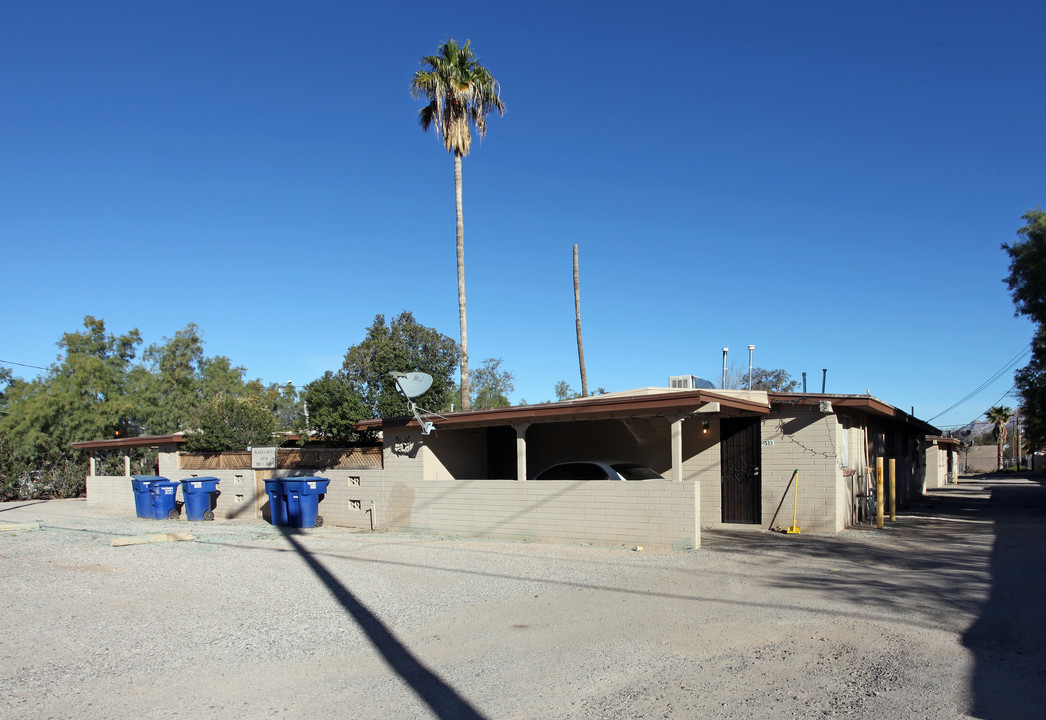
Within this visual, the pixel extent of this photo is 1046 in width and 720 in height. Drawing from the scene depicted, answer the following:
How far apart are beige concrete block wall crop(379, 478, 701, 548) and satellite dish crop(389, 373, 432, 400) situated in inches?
74.1

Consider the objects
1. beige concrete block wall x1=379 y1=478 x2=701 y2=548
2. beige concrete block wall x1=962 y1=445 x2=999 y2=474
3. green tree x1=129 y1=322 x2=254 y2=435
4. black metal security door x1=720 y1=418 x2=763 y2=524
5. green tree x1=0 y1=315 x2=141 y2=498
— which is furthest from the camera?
beige concrete block wall x1=962 y1=445 x2=999 y2=474

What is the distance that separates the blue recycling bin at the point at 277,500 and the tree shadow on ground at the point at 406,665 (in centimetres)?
783

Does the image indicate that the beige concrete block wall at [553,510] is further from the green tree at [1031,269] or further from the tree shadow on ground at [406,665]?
the green tree at [1031,269]

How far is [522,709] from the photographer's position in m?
5.05

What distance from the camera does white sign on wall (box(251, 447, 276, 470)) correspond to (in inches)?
759

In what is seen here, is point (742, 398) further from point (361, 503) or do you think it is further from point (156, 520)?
point (156, 520)

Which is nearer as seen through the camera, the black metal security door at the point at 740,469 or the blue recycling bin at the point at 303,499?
the black metal security door at the point at 740,469

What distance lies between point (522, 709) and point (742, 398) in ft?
34.9

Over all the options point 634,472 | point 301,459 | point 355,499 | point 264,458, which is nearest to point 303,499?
point 355,499

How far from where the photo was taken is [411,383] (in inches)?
611

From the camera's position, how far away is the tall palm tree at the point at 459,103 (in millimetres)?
22484

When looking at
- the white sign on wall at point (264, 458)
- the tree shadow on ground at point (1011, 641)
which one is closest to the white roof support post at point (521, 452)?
the tree shadow on ground at point (1011, 641)

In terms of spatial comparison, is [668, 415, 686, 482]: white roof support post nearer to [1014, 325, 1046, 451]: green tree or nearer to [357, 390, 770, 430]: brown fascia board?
[357, 390, 770, 430]: brown fascia board

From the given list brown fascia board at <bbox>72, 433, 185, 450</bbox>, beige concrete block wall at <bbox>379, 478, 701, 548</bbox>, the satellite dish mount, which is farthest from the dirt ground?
brown fascia board at <bbox>72, 433, 185, 450</bbox>
